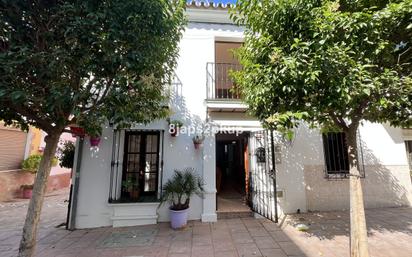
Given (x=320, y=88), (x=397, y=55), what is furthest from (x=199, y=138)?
(x=397, y=55)

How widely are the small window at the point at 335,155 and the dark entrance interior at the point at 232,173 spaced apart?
269 centimetres

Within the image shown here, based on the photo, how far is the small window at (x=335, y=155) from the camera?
6.86 meters

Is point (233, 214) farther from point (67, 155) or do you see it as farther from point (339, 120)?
point (67, 155)

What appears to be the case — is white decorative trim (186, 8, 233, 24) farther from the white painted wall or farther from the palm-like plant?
the palm-like plant

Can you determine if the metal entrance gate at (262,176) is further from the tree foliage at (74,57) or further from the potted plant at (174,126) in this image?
the tree foliage at (74,57)

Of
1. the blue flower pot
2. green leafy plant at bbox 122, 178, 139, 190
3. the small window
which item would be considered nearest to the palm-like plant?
the blue flower pot

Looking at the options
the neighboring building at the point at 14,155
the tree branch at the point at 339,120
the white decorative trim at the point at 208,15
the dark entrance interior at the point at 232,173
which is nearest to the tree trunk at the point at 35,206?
the dark entrance interior at the point at 232,173

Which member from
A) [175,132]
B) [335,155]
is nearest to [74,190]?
[175,132]

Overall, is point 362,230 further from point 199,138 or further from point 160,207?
point 160,207

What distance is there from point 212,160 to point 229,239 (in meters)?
2.22

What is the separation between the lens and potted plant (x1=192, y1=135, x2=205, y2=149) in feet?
20.0

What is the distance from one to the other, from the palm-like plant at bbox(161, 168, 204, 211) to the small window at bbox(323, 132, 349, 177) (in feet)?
14.3

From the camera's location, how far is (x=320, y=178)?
6.68 meters

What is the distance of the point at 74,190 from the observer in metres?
5.65
